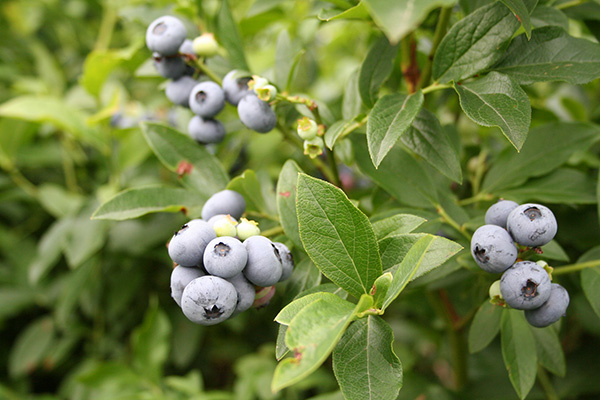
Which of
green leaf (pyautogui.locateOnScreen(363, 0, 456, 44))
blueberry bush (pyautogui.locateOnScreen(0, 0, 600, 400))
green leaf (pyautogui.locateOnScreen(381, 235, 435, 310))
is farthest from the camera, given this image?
blueberry bush (pyautogui.locateOnScreen(0, 0, 600, 400))

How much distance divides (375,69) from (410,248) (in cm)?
46

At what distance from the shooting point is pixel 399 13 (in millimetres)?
496

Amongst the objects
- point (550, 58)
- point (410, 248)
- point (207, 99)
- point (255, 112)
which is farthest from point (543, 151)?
point (207, 99)

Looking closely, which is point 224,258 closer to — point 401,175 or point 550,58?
point 401,175

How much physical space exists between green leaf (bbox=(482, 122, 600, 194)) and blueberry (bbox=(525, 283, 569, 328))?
0.35 metres

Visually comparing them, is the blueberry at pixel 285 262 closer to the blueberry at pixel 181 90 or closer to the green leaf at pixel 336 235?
the green leaf at pixel 336 235

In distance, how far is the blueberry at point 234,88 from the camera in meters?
1.01

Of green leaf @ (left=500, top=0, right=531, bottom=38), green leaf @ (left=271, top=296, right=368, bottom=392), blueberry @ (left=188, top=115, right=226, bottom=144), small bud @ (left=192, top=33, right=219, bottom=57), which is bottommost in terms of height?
blueberry @ (left=188, top=115, right=226, bottom=144)

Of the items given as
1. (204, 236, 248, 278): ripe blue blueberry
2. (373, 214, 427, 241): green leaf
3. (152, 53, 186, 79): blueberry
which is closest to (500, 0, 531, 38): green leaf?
(373, 214, 427, 241): green leaf

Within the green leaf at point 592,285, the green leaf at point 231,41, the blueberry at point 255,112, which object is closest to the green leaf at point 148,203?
the blueberry at point 255,112

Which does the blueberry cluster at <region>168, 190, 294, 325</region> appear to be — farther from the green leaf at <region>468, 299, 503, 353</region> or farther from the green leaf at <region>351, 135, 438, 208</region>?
the green leaf at <region>468, 299, 503, 353</region>

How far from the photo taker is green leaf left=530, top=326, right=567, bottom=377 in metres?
0.98

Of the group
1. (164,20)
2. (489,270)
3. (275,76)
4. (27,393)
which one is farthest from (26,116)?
(489,270)

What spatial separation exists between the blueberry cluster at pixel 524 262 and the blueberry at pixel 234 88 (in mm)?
564
